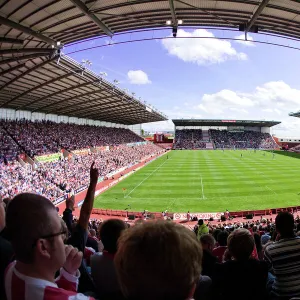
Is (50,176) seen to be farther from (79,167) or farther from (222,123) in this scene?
(222,123)

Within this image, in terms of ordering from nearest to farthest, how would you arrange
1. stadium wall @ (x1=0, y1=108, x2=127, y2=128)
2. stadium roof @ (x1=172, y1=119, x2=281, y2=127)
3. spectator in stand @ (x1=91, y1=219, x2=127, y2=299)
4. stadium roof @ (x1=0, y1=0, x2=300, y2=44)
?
spectator in stand @ (x1=91, y1=219, x2=127, y2=299) < stadium roof @ (x1=0, y1=0, x2=300, y2=44) < stadium wall @ (x1=0, y1=108, x2=127, y2=128) < stadium roof @ (x1=172, y1=119, x2=281, y2=127)

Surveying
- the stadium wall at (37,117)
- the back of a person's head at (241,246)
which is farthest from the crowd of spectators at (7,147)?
the back of a person's head at (241,246)

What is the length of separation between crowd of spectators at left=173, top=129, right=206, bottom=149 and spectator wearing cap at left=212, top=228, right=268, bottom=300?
105970mm

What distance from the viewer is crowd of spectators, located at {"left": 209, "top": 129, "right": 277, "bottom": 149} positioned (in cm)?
11200

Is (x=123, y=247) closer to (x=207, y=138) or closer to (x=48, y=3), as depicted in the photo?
(x=48, y=3)

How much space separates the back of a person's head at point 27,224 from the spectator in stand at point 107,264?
4.53 feet

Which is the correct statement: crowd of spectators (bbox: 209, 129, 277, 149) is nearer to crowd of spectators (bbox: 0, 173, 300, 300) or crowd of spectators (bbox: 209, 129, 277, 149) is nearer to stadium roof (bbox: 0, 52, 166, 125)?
A: stadium roof (bbox: 0, 52, 166, 125)

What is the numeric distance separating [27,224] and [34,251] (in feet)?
0.65

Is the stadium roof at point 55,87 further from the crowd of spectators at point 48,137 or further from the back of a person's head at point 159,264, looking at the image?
the back of a person's head at point 159,264

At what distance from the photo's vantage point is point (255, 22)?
13.6 metres

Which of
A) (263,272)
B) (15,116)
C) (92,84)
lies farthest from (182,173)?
(263,272)

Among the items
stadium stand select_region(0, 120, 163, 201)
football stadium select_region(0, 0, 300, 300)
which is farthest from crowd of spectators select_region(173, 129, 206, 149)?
football stadium select_region(0, 0, 300, 300)

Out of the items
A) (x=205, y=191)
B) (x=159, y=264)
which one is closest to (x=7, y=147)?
(x=205, y=191)

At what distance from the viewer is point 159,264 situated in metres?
1.56
